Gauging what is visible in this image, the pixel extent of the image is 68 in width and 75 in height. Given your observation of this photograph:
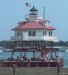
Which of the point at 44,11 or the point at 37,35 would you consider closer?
the point at 37,35

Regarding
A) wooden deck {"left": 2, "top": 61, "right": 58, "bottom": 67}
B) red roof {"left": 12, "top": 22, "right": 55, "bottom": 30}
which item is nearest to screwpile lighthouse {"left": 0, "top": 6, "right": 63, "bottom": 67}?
red roof {"left": 12, "top": 22, "right": 55, "bottom": 30}

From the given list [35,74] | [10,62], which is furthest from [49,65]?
[35,74]

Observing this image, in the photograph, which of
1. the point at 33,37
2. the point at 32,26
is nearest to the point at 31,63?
the point at 33,37

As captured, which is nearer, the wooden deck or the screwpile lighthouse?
the wooden deck

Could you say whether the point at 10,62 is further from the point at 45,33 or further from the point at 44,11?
the point at 44,11

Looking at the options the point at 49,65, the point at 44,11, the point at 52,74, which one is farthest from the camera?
the point at 44,11

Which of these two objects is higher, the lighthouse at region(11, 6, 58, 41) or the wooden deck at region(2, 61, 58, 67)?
the lighthouse at region(11, 6, 58, 41)

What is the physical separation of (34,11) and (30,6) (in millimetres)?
2926

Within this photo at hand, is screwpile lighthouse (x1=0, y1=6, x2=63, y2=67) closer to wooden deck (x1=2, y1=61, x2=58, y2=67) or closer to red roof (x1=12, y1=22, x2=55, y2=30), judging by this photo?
red roof (x1=12, y1=22, x2=55, y2=30)

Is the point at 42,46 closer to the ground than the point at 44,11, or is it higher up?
closer to the ground

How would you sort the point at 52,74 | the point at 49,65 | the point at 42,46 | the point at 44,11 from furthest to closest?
1. the point at 44,11
2. the point at 42,46
3. the point at 49,65
4. the point at 52,74

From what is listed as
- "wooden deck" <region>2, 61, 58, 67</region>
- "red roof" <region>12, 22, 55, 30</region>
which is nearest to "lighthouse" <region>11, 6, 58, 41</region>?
"red roof" <region>12, 22, 55, 30</region>

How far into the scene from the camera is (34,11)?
7644cm

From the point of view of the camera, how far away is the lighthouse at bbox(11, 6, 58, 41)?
74.8m
